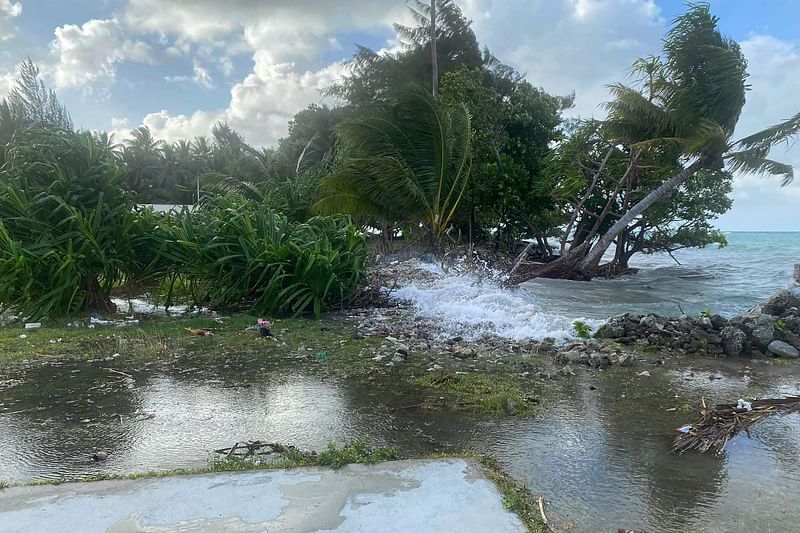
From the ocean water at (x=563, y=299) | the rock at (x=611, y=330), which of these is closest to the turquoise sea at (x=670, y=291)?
the ocean water at (x=563, y=299)

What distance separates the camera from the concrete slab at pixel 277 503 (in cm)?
230

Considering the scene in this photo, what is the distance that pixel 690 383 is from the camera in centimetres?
488

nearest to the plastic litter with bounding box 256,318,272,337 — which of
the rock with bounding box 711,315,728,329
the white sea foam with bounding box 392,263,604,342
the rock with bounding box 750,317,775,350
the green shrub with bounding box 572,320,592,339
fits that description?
the white sea foam with bounding box 392,263,604,342

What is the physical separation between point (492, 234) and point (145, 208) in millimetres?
13016

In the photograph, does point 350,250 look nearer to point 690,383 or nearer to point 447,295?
point 447,295

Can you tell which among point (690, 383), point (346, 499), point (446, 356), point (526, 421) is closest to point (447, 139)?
point (446, 356)

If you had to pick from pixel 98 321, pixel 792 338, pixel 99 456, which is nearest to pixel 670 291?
pixel 792 338

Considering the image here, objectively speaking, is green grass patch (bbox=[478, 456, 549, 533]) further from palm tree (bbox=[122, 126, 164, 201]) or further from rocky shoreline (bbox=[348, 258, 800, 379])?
palm tree (bbox=[122, 126, 164, 201])

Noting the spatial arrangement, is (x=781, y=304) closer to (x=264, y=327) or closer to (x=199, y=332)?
(x=264, y=327)

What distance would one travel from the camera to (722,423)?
349cm

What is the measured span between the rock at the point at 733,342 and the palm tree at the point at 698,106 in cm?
775

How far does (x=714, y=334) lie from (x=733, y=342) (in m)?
0.30

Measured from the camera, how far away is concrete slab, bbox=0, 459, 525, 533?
230cm

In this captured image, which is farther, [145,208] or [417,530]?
[145,208]
